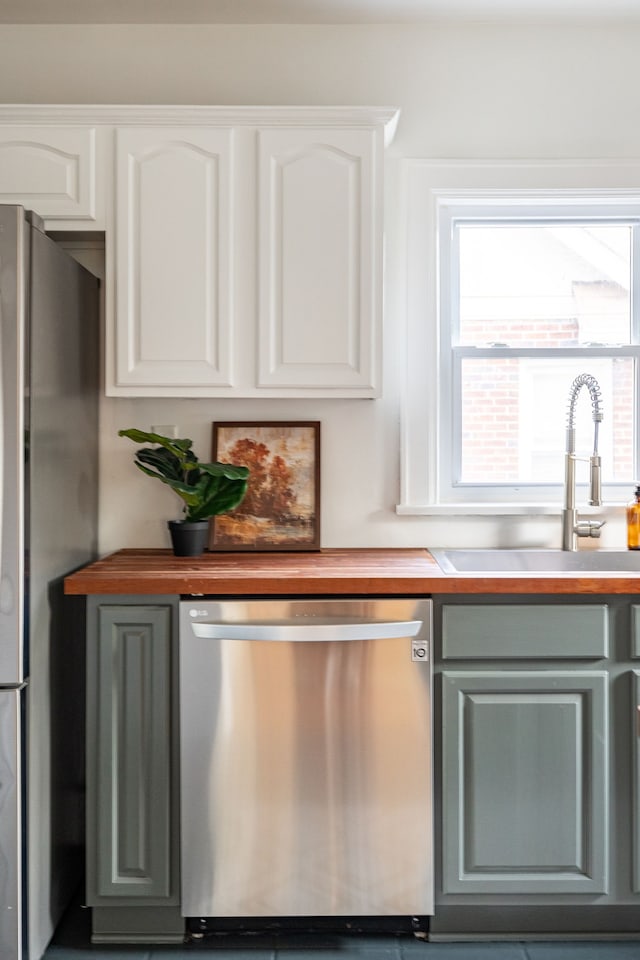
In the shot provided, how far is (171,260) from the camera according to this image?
7.32ft

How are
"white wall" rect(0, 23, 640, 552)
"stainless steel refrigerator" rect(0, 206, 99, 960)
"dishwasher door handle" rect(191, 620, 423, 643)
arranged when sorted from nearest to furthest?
"stainless steel refrigerator" rect(0, 206, 99, 960) → "dishwasher door handle" rect(191, 620, 423, 643) → "white wall" rect(0, 23, 640, 552)

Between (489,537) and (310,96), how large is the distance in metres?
1.56

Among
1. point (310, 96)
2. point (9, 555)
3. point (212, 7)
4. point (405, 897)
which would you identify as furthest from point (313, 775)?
point (212, 7)

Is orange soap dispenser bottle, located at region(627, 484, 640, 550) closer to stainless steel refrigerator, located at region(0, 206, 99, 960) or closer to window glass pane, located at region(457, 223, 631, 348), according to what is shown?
window glass pane, located at region(457, 223, 631, 348)

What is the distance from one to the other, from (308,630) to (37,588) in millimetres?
664

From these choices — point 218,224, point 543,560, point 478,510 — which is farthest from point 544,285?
point 218,224

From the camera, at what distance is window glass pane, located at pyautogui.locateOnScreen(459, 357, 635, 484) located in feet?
8.62

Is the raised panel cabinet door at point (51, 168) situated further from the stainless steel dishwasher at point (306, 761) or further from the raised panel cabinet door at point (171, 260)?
the stainless steel dishwasher at point (306, 761)

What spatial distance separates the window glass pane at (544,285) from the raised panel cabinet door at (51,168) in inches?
48.2

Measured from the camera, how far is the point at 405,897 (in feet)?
6.38

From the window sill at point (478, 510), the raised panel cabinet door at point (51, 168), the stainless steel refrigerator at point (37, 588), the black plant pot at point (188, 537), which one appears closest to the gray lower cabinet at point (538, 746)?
the window sill at point (478, 510)

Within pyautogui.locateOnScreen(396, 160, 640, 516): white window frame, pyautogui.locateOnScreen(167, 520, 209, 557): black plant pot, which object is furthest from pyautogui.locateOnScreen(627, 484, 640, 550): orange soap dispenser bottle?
pyautogui.locateOnScreen(167, 520, 209, 557): black plant pot

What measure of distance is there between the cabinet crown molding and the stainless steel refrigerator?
18.1 inches

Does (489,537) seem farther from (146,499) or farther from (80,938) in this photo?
(80,938)
